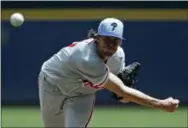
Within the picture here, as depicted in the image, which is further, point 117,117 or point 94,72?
point 117,117

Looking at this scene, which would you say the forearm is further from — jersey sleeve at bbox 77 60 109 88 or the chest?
the chest

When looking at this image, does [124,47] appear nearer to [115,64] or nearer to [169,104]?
[115,64]

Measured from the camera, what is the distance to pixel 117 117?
10.9m

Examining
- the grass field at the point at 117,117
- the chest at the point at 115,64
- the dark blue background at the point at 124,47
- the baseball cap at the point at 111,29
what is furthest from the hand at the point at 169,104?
the dark blue background at the point at 124,47

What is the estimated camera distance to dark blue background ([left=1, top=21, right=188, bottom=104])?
12.5 meters

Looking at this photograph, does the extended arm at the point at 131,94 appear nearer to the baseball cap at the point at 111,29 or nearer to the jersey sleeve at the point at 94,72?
the jersey sleeve at the point at 94,72

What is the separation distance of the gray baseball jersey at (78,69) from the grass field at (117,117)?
413cm

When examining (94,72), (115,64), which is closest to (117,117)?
(115,64)

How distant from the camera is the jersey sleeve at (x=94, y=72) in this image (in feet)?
17.2

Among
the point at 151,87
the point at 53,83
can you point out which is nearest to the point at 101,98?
the point at 151,87

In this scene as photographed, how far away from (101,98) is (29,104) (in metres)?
1.42

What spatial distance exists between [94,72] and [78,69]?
0.21m

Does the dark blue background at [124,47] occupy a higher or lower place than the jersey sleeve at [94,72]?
lower

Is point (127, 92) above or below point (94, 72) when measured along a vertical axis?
below
